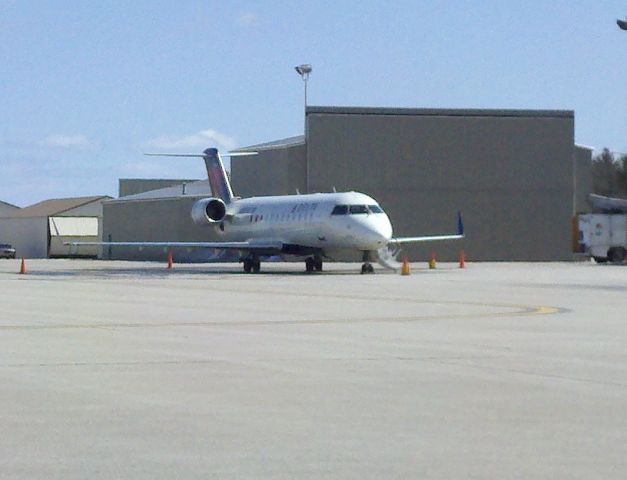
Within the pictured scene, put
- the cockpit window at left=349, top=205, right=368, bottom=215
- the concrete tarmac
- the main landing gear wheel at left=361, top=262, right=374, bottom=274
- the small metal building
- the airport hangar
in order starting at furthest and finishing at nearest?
the small metal building
the airport hangar
the main landing gear wheel at left=361, top=262, right=374, bottom=274
the cockpit window at left=349, top=205, right=368, bottom=215
the concrete tarmac

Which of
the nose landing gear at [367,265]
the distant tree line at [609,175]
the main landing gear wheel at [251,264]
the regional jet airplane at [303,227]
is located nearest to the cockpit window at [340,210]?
the regional jet airplane at [303,227]

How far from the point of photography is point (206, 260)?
235 feet

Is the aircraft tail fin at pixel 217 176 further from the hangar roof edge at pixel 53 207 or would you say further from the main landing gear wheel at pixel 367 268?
the hangar roof edge at pixel 53 207

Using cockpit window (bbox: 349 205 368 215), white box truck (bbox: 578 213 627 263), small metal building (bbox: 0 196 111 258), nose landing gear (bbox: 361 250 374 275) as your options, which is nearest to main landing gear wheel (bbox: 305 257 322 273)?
nose landing gear (bbox: 361 250 374 275)

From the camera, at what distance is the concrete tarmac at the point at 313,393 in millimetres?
7918

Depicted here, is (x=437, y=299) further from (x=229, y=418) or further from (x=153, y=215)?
(x=153, y=215)

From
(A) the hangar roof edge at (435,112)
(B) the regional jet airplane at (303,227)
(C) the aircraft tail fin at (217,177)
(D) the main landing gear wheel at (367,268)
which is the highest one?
(A) the hangar roof edge at (435,112)

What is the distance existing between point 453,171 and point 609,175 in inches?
832

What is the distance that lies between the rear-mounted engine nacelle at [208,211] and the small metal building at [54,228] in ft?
144

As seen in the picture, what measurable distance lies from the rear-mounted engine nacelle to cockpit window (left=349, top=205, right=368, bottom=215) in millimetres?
9080

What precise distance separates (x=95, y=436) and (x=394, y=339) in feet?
26.8

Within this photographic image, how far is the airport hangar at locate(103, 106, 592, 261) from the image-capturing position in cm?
6806

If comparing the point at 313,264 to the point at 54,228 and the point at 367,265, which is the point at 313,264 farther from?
the point at 54,228

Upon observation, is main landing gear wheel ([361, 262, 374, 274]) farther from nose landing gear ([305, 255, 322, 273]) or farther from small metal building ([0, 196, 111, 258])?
small metal building ([0, 196, 111, 258])
